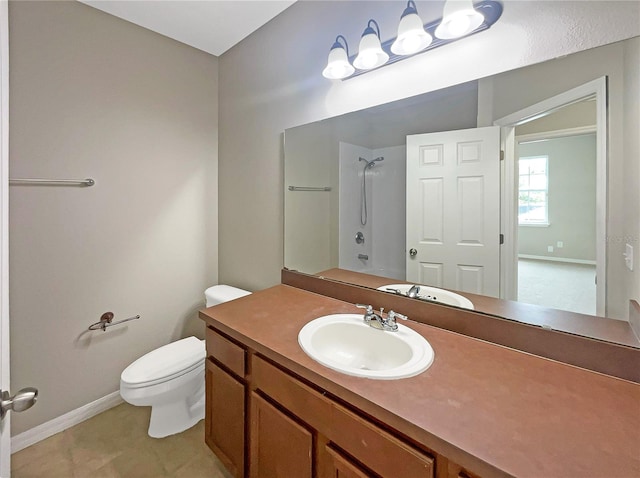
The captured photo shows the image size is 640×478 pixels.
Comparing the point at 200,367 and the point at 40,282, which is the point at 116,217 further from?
the point at 200,367

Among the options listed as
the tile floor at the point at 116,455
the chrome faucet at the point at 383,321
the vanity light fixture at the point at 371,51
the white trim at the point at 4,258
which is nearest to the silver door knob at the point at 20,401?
the white trim at the point at 4,258

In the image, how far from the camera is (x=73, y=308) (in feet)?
5.92

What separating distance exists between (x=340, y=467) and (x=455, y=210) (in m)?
1.02

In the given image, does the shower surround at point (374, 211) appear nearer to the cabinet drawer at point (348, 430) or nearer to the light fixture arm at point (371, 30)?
the light fixture arm at point (371, 30)

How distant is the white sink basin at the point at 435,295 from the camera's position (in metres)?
1.18

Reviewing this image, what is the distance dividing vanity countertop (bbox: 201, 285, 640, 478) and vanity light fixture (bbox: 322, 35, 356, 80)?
4.26 ft

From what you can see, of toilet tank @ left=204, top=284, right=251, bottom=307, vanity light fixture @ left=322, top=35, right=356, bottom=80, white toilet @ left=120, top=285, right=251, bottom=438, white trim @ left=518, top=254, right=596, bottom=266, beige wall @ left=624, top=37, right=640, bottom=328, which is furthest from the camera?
toilet tank @ left=204, top=284, right=251, bottom=307

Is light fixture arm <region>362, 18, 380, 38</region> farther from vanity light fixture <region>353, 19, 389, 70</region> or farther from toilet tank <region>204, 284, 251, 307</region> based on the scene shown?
toilet tank <region>204, 284, 251, 307</region>

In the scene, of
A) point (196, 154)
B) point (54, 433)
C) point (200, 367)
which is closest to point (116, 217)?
point (196, 154)

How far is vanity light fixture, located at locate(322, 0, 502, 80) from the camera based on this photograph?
3.51 feet

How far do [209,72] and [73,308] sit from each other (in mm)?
1994

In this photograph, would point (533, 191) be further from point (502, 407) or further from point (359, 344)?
point (359, 344)

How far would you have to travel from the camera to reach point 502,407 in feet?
2.33

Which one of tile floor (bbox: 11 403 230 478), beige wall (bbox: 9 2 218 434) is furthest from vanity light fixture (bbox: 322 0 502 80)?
tile floor (bbox: 11 403 230 478)
